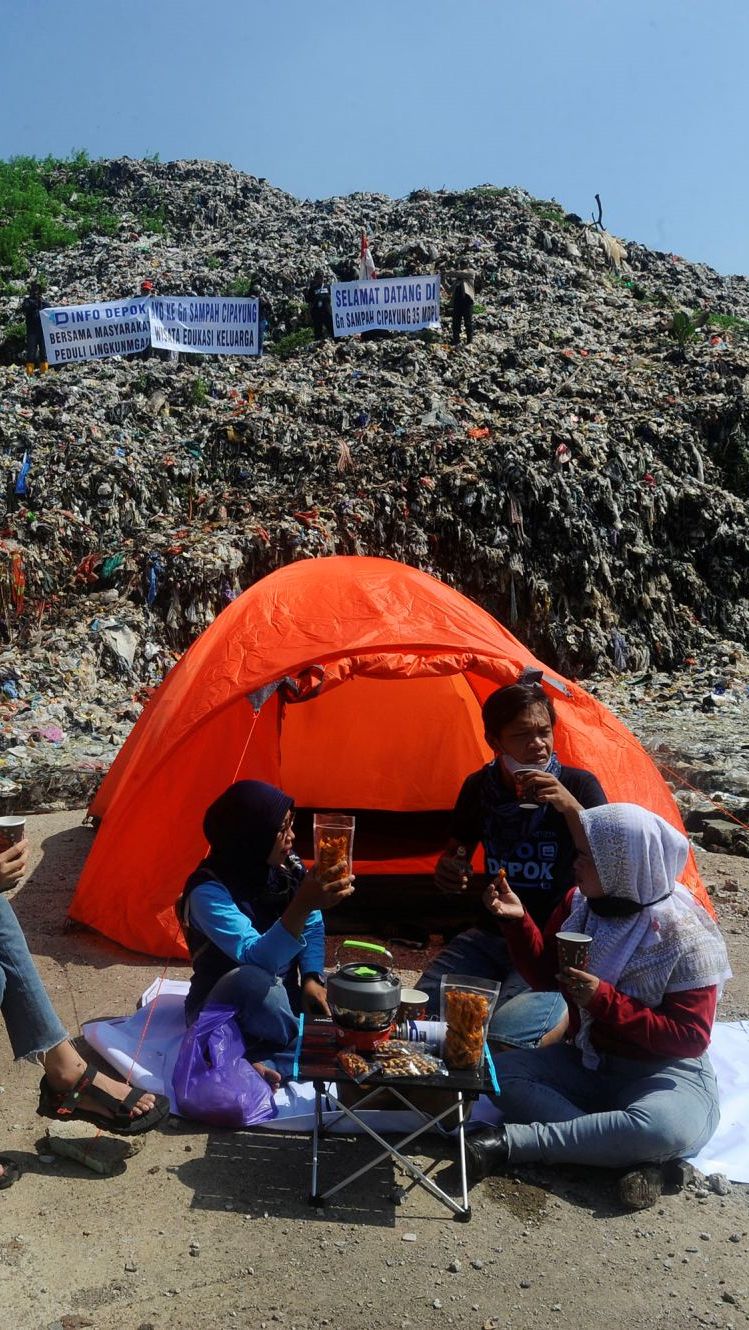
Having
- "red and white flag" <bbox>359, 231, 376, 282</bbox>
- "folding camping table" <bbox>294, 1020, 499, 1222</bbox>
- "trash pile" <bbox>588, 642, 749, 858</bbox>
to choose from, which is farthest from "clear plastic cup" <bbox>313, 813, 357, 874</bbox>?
"red and white flag" <bbox>359, 231, 376, 282</bbox>

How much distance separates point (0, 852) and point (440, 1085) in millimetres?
1273

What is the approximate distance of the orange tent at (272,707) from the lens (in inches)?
178

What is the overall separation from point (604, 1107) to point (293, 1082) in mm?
958

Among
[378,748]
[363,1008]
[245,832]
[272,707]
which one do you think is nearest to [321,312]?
[378,748]

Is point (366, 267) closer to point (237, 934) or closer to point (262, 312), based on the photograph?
point (262, 312)

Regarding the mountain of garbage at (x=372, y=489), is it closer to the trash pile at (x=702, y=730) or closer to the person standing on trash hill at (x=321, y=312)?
the person standing on trash hill at (x=321, y=312)

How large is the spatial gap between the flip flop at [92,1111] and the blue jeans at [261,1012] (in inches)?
14.4

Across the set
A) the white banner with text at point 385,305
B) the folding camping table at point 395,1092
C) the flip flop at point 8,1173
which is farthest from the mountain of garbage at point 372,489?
the folding camping table at point 395,1092

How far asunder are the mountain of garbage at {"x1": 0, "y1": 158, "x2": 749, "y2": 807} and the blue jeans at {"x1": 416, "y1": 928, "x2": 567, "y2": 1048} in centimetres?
435

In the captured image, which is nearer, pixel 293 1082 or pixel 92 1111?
pixel 92 1111

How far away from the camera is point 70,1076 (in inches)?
116

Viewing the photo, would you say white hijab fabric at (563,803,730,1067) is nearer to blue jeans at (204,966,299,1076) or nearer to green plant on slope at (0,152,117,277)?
blue jeans at (204,966,299,1076)

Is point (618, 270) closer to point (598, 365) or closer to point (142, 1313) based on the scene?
point (598, 365)

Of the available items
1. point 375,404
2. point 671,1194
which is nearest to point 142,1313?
point 671,1194
